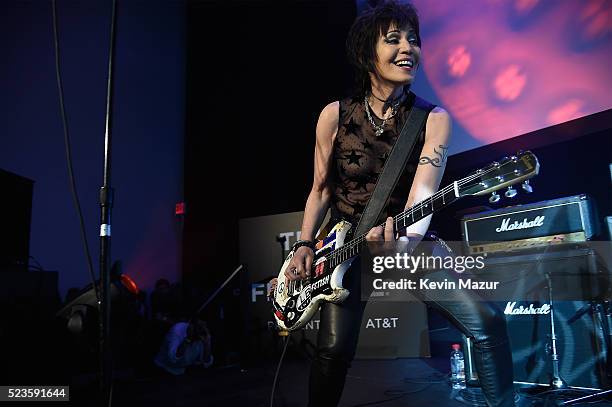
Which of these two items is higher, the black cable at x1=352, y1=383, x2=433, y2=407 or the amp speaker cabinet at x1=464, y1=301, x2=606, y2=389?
the amp speaker cabinet at x1=464, y1=301, x2=606, y2=389

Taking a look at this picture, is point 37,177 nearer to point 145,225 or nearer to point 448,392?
point 145,225

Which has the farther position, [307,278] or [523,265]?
[523,265]

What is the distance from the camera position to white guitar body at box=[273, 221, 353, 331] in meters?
1.82

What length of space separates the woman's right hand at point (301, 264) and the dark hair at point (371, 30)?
0.82 metres

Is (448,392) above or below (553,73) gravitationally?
below

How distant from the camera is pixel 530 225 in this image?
3.14 metres

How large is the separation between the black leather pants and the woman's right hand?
0.62ft

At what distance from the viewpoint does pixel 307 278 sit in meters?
2.06

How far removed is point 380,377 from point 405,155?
2.58m

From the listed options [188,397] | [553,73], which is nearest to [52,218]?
[188,397]

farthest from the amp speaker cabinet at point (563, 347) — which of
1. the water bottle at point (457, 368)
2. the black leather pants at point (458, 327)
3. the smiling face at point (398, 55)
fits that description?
the smiling face at point (398, 55)

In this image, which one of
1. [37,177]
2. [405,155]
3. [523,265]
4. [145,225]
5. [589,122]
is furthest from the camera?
[145,225]

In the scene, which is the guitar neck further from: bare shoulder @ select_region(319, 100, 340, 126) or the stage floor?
the stage floor

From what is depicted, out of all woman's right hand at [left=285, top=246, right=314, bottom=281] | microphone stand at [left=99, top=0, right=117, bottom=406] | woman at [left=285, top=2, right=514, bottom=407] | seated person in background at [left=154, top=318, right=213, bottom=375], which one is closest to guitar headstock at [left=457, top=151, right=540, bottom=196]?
woman at [left=285, top=2, right=514, bottom=407]
